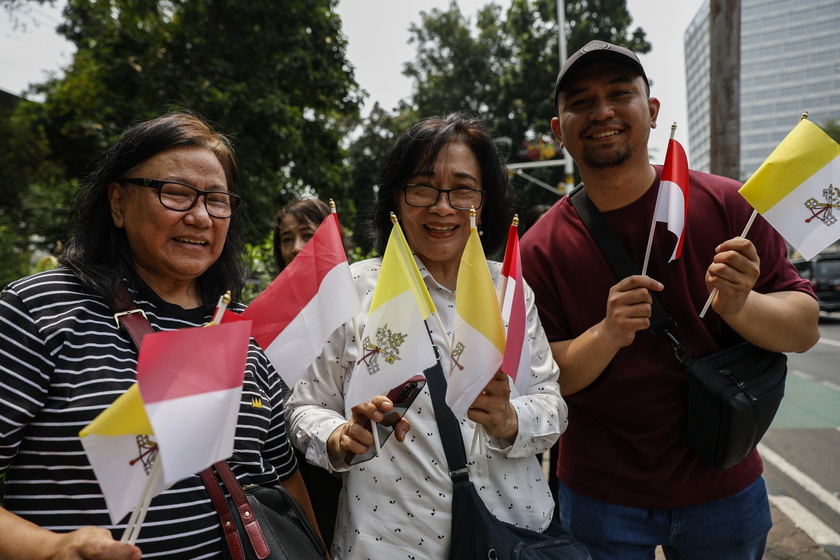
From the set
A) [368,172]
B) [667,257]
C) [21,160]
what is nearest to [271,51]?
[667,257]

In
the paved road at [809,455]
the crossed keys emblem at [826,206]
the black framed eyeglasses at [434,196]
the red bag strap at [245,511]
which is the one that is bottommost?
the paved road at [809,455]

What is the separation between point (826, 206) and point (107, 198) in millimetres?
2338

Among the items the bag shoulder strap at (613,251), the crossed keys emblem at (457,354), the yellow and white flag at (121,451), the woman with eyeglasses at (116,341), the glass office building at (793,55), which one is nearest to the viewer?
the yellow and white flag at (121,451)

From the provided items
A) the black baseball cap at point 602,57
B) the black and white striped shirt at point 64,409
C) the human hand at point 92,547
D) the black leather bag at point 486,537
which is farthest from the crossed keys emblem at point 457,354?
the black baseball cap at point 602,57

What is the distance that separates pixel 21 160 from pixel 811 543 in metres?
22.6

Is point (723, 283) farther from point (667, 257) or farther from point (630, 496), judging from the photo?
point (630, 496)

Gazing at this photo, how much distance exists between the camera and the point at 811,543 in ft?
12.7

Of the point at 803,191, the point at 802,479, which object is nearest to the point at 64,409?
the point at 803,191

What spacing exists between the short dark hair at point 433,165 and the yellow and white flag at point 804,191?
82 centimetres

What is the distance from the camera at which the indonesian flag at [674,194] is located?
1.90 m

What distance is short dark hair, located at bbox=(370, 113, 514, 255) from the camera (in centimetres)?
194

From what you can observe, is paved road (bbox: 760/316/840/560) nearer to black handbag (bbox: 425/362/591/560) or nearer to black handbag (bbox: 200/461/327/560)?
black handbag (bbox: 425/362/591/560)

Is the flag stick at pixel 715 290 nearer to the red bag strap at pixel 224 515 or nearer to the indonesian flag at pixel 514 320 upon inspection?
the indonesian flag at pixel 514 320

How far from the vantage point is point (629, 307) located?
1.84 metres
